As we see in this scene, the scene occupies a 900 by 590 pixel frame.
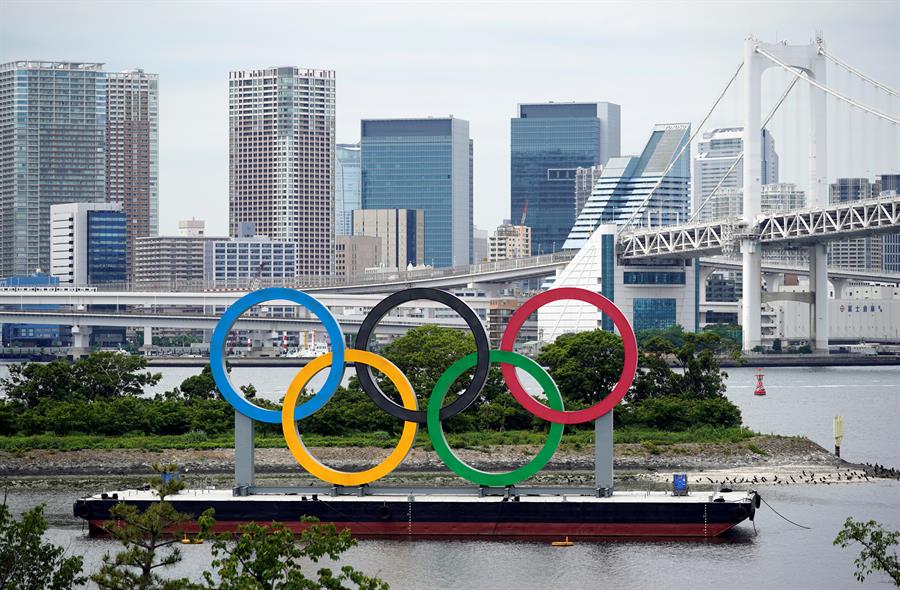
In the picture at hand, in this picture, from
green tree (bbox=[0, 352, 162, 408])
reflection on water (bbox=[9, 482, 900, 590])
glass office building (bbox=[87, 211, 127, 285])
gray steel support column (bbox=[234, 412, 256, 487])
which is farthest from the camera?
glass office building (bbox=[87, 211, 127, 285])

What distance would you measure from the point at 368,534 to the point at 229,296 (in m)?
88.3

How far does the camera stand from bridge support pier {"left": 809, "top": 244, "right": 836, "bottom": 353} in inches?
4060

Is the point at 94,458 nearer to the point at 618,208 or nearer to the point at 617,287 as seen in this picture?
the point at 617,287

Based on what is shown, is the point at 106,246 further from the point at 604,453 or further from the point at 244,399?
the point at 604,453

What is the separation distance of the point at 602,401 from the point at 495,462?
11.2 m

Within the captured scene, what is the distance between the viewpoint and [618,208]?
536 feet

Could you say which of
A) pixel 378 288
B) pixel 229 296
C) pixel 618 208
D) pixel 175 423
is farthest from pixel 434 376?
pixel 618 208

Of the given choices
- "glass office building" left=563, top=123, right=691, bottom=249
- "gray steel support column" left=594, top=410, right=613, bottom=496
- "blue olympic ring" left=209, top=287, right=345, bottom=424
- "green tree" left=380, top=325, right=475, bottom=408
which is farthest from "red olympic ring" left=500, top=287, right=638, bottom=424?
"glass office building" left=563, top=123, right=691, bottom=249

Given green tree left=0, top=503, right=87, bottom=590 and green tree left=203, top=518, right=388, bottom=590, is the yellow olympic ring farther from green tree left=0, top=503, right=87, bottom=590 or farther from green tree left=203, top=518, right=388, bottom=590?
green tree left=203, top=518, right=388, bottom=590

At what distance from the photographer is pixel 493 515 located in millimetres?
31672

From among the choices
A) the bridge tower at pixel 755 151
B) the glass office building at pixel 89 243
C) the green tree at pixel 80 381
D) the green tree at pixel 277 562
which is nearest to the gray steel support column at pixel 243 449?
the green tree at pixel 277 562

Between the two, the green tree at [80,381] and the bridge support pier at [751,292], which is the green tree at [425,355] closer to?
the green tree at [80,381]

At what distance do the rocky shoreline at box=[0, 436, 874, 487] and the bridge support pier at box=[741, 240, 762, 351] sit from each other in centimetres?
5663

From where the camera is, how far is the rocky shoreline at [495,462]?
41281mm
